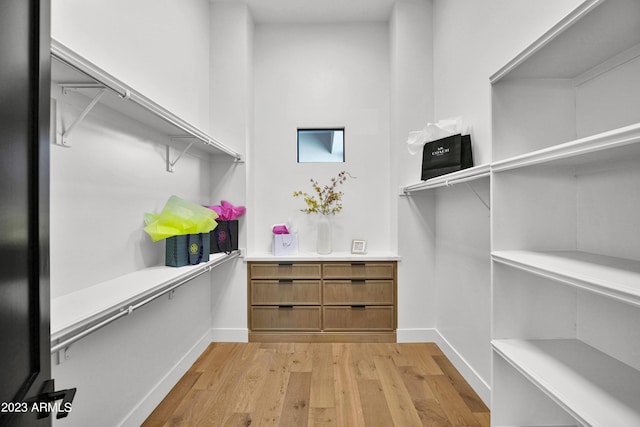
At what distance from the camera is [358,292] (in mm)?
2814

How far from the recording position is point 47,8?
651mm

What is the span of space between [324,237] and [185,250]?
139 centimetres

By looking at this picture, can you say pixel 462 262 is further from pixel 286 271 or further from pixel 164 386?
pixel 164 386

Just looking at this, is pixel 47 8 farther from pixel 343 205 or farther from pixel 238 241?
pixel 343 205

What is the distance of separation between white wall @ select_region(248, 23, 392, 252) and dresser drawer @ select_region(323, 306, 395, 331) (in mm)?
595

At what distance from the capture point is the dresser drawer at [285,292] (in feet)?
9.26

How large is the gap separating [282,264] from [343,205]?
81 centimetres

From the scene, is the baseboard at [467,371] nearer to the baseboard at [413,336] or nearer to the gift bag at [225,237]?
the baseboard at [413,336]

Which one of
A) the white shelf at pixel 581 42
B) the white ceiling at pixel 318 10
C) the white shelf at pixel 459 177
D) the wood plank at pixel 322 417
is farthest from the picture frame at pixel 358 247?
the white ceiling at pixel 318 10

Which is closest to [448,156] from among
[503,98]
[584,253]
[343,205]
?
[503,98]

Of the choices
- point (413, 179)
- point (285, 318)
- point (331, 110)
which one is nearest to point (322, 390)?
point (285, 318)

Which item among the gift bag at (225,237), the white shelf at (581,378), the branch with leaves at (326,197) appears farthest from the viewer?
the branch with leaves at (326,197)

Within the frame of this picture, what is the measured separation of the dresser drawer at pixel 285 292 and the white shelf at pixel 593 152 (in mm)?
1908

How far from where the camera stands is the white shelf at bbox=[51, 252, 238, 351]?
3.08 ft
